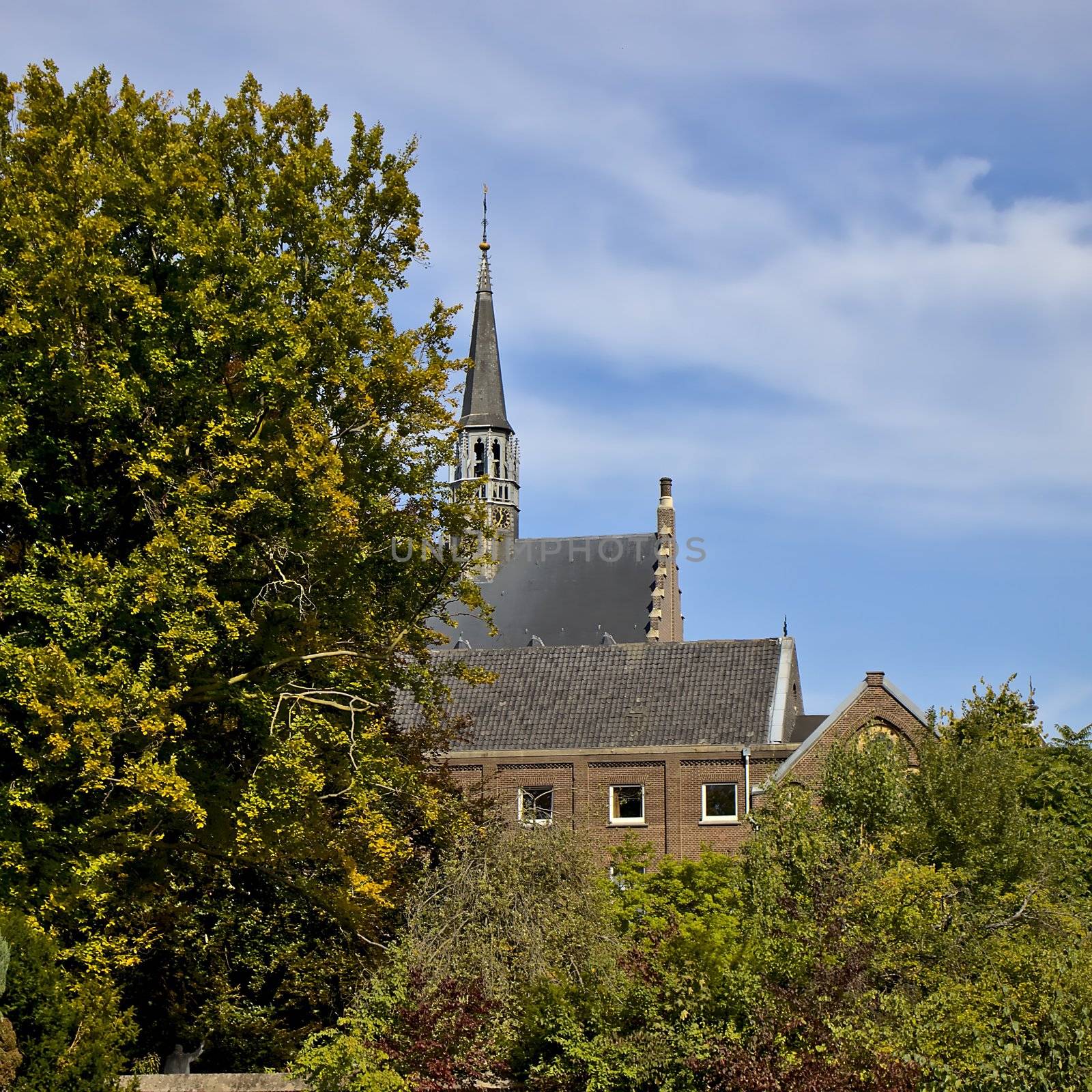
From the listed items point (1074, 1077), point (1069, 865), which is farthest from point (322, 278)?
point (1069, 865)

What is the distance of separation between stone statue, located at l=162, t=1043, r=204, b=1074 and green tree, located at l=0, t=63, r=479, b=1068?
5.45 feet

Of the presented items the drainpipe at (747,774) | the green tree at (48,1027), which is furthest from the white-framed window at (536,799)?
the green tree at (48,1027)

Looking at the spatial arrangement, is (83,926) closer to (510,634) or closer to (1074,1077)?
(1074,1077)

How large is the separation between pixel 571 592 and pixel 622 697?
66.2ft

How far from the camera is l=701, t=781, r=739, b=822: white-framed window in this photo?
4294 centimetres

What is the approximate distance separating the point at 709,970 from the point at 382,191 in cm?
1393

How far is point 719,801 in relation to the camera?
142 feet

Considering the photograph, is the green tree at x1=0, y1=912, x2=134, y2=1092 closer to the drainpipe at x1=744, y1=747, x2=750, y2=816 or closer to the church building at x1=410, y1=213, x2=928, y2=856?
the church building at x1=410, y1=213, x2=928, y2=856

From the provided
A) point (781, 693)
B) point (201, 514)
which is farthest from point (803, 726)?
point (201, 514)

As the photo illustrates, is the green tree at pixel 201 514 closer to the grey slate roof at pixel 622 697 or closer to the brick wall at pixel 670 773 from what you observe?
the brick wall at pixel 670 773

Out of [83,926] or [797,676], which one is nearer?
[83,926]

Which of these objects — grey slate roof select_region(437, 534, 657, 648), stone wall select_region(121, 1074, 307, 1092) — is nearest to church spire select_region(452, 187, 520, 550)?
grey slate roof select_region(437, 534, 657, 648)

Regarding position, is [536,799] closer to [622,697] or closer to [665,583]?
[622,697]

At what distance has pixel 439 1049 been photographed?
19.5 meters
